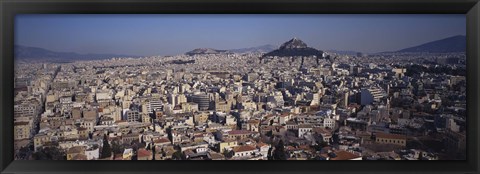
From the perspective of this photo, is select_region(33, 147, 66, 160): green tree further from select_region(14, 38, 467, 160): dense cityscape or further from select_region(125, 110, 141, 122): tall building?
select_region(125, 110, 141, 122): tall building

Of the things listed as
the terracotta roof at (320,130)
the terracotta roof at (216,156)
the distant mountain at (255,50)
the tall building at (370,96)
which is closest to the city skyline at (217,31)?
the distant mountain at (255,50)

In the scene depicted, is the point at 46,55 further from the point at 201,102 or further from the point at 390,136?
the point at 390,136

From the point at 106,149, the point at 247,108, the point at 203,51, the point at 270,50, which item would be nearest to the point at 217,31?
the point at 203,51

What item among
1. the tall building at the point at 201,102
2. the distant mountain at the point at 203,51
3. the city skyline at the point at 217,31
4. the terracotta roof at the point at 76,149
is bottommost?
the terracotta roof at the point at 76,149

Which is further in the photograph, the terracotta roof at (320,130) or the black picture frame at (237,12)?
the terracotta roof at (320,130)

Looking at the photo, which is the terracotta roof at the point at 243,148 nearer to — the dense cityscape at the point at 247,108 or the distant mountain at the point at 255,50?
the dense cityscape at the point at 247,108
